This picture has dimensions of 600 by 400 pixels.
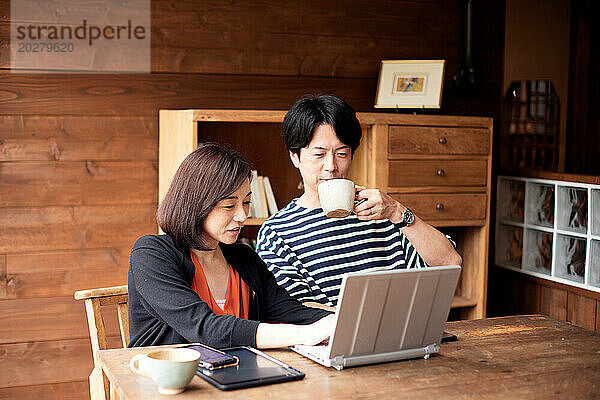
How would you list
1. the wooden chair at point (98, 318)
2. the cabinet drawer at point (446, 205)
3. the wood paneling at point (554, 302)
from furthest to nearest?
the wood paneling at point (554, 302), the cabinet drawer at point (446, 205), the wooden chair at point (98, 318)

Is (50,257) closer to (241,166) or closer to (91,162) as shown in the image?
(91,162)

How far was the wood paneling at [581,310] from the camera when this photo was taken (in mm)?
3312

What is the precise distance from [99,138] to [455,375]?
80.8 inches

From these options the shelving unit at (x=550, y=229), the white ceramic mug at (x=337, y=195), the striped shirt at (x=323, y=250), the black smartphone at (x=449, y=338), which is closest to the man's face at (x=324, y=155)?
the striped shirt at (x=323, y=250)

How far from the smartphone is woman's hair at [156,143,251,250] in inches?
13.6

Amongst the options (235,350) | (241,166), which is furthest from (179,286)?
(241,166)

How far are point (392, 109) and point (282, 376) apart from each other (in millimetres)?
2303

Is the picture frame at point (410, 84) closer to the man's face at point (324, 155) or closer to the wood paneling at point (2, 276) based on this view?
the man's face at point (324, 155)

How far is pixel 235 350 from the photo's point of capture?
5.49ft

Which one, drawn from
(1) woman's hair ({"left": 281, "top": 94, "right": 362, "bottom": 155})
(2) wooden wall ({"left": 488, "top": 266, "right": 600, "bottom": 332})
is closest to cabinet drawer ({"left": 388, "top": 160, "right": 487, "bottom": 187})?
(2) wooden wall ({"left": 488, "top": 266, "right": 600, "bottom": 332})

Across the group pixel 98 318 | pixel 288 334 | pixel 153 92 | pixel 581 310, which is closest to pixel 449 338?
pixel 288 334

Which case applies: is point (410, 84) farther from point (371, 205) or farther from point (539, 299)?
point (371, 205)

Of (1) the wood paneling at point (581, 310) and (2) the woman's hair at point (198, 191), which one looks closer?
(2) the woman's hair at point (198, 191)

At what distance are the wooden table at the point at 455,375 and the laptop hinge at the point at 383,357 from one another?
0.01m
